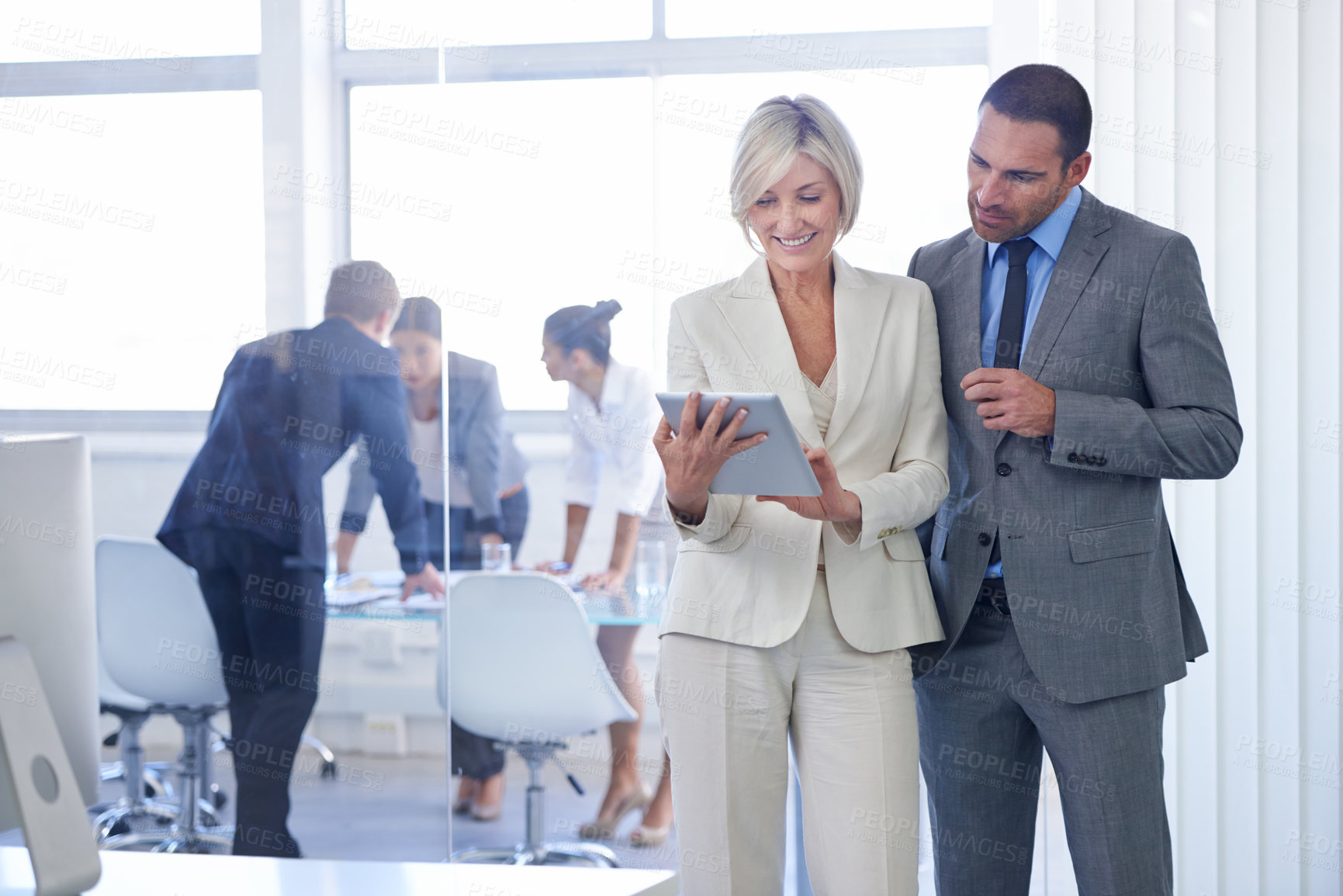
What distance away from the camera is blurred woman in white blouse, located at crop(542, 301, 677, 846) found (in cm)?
292

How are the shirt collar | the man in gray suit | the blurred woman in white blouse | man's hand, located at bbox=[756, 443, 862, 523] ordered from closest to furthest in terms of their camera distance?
man's hand, located at bbox=[756, 443, 862, 523], the man in gray suit, the shirt collar, the blurred woman in white blouse

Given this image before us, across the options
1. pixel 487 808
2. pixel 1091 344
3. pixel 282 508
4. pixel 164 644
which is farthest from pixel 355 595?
pixel 1091 344

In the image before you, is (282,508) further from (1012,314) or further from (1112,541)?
(1112,541)

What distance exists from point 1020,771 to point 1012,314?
800 mm

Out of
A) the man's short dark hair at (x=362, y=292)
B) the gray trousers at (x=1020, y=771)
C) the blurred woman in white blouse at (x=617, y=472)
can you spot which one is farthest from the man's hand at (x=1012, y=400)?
the man's short dark hair at (x=362, y=292)

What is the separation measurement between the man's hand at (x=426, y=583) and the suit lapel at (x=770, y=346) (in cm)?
160

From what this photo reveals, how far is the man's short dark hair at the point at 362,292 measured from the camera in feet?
9.83

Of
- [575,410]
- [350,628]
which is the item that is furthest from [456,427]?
[350,628]

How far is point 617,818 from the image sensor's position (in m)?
2.98

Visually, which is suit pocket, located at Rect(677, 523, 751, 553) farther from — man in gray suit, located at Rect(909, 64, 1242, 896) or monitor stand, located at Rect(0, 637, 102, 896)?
monitor stand, located at Rect(0, 637, 102, 896)

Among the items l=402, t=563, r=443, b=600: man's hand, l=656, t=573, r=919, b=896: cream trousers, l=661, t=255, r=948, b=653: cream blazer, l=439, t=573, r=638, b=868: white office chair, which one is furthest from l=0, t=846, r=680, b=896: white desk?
l=402, t=563, r=443, b=600: man's hand

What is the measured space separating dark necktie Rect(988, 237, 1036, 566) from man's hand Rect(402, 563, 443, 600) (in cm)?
174

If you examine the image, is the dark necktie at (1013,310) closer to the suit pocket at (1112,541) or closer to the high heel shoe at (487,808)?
the suit pocket at (1112,541)

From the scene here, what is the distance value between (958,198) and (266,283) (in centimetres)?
201
